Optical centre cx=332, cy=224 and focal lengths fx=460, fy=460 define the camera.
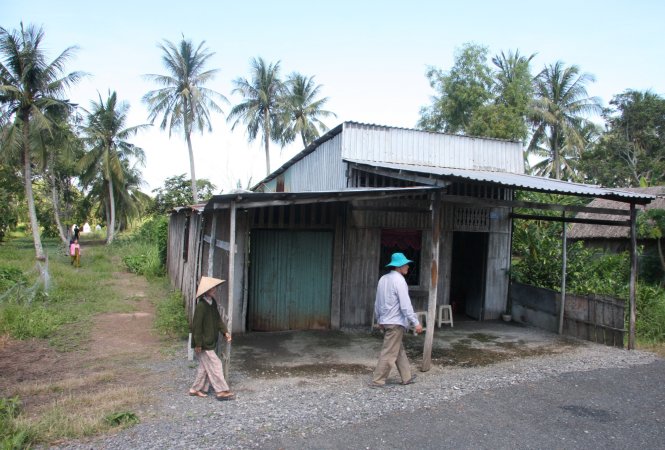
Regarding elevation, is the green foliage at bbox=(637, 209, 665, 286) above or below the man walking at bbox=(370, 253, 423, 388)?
above

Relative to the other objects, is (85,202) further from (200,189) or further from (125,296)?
(125,296)

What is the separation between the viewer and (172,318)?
884 centimetres

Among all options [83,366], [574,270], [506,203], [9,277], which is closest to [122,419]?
[83,366]

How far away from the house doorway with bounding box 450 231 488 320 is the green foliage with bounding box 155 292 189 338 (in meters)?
6.05

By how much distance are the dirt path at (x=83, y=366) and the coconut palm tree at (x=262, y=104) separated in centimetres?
2350

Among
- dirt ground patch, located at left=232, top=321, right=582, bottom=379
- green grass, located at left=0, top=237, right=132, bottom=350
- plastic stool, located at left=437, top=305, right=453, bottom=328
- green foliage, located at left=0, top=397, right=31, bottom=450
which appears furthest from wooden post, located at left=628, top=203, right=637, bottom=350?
green grass, located at left=0, top=237, right=132, bottom=350

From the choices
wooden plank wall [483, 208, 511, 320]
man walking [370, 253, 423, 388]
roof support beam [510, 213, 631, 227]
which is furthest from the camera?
wooden plank wall [483, 208, 511, 320]

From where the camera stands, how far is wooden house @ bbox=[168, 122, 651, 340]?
306 inches

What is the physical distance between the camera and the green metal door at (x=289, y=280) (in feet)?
27.0

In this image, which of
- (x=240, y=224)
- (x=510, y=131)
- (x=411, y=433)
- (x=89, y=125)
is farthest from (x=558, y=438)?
(x=89, y=125)

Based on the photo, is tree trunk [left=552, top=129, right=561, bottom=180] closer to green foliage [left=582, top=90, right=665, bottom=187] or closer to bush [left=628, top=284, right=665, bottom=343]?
green foliage [left=582, top=90, right=665, bottom=187]

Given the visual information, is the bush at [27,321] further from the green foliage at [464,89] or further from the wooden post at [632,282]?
the green foliage at [464,89]

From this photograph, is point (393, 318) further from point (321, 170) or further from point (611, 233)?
point (611, 233)

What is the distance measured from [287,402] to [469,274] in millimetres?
6719
